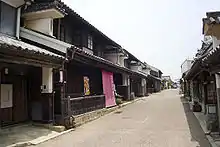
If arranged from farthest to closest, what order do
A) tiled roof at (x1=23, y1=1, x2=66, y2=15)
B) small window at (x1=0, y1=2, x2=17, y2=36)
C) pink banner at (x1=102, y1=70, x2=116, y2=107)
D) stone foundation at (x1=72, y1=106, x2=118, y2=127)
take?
pink banner at (x1=102, y1=70, x2=116, y2=107) → stone foundation at (x1=72, y1=106, x2=118, y2=127) → tiled roof at (x1=23, y1=1, x2=66, y2=15) → small window at (x1=0, y1=2, x2=17, y2=36)

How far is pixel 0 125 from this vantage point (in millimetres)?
9914

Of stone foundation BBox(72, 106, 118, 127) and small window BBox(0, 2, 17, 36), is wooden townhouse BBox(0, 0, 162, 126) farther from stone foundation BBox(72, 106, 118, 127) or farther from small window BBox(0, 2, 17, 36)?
stone foundation BBox(72, 106, 118, 127)

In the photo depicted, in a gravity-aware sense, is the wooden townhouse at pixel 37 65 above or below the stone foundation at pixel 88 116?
above

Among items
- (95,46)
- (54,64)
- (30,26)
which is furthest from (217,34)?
(95,46)

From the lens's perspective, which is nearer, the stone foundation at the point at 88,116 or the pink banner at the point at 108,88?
the stone foundation at the point at 88,116

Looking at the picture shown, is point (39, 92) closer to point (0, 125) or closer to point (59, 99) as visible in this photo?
point (59, 99)

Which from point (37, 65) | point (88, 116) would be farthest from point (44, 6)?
point (88, 116)

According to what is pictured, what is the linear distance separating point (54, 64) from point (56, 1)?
12.3 feet

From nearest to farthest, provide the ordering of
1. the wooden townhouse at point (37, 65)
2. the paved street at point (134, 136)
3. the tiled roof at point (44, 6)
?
the paved street at point (134, 136), the wooden townhouse at point (37, 65), the tiled roof at point (44, 6)

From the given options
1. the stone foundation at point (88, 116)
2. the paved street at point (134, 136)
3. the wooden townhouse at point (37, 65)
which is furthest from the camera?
the stone foundation at point (88, 116)

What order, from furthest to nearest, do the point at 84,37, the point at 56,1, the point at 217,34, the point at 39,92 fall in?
1. the point at 84,37
2. the point at 56,1
3. the point at 39,92
4. the point at 217,34

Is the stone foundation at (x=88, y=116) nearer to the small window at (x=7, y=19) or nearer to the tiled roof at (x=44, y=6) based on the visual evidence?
the small window at (x=7, y=19)

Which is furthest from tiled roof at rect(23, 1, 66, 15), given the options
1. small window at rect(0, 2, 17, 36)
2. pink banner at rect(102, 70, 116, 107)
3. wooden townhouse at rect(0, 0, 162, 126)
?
pink banner at rect(102, 70, 116, 107)

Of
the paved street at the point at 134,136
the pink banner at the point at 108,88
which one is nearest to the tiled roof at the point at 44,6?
the paved street at the point at 134,136
